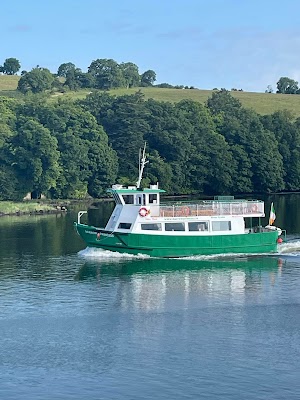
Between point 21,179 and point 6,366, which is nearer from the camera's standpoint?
point 6,366

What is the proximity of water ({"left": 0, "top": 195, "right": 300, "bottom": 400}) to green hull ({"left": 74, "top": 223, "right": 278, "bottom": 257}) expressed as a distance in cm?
94

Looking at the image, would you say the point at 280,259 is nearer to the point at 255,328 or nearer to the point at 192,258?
the point at 192,258

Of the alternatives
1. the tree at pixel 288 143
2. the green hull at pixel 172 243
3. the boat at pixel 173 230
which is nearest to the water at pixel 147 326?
the green hull at pixel 172 243

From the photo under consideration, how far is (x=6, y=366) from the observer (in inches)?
1716

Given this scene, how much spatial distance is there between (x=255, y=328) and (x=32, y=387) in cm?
1509

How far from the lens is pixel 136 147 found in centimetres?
14512

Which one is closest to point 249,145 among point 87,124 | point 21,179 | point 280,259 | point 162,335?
point 87,124

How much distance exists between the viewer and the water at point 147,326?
41000 millimetres

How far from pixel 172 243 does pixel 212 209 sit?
5.01 meters

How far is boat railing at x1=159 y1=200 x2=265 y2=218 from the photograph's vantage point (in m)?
73.9

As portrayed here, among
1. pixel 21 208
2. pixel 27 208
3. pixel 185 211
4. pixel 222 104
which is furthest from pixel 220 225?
pixel 222 104

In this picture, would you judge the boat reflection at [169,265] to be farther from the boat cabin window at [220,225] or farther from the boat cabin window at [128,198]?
the boat cabin window at [128,198]

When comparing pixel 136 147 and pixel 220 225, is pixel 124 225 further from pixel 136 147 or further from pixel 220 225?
pixel 136 147

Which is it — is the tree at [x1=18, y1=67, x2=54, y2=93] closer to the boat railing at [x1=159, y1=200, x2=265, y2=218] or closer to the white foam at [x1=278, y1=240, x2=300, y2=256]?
the boat railing at [x1=159, y1=200, x2=265, y2=218]
